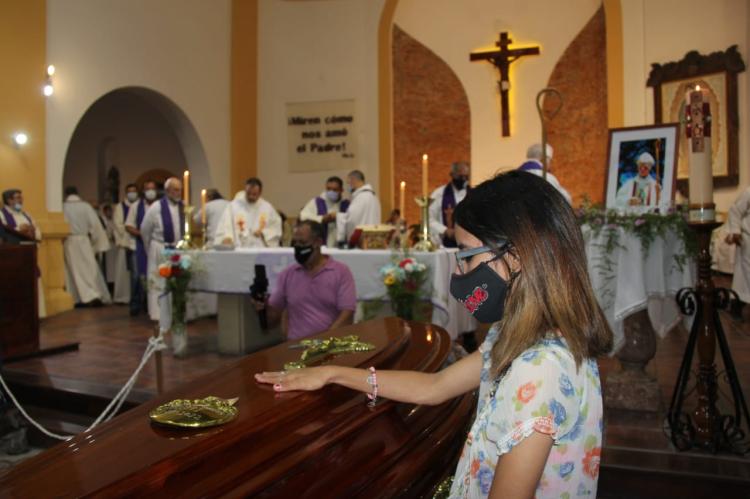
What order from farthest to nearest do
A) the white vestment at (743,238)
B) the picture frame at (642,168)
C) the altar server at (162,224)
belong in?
the altar server at (162,224)
the white vestment at (743,238)
the picture frame at (642,168)

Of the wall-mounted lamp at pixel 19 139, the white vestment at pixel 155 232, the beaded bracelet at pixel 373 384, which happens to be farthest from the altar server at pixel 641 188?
the wall-mounted lamp at pixel 19 139

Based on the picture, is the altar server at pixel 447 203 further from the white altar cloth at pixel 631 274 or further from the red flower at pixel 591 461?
the red flower at pixel 591 461

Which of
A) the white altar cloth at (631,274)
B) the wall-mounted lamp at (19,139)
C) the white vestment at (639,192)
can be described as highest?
the wall-mounted lamp at (19,139)

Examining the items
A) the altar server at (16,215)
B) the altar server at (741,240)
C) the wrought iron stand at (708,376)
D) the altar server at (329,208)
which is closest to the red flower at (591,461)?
the wrought iron stand at (708,376)

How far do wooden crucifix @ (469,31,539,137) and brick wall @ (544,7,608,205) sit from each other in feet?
2.25

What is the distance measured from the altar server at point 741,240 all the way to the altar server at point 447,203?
290 centimetres

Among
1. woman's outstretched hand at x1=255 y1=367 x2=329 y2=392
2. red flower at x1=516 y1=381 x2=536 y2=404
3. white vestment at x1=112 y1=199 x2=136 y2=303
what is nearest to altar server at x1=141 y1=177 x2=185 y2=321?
white vestment at x1=112 y1=199 x2=136 y2=303

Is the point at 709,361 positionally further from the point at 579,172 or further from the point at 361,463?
the point at 579,172

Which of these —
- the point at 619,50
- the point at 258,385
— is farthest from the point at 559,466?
the point at 619,50

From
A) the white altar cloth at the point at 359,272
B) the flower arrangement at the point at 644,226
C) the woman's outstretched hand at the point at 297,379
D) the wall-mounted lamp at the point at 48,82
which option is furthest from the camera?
the wall-mounted lamp at the point at 48,82

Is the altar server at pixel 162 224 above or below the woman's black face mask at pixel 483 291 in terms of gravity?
above

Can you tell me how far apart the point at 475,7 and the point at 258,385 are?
10991 millimetres

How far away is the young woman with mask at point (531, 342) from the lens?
41.4 inches

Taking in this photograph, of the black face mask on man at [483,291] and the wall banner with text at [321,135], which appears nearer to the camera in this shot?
the black face mask on man at [483,291]
